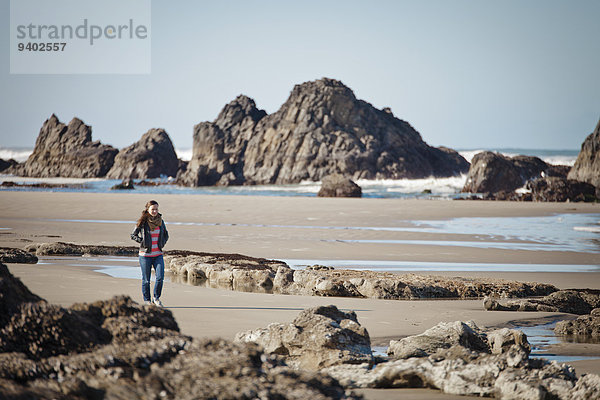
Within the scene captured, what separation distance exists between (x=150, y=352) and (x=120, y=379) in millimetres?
282

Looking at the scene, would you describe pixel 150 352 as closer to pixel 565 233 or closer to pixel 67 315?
pixel 67 315

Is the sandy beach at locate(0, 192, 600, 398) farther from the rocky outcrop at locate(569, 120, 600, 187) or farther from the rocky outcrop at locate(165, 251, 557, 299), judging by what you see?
the rocky outcrop at locate(569, 120, 600, 187)

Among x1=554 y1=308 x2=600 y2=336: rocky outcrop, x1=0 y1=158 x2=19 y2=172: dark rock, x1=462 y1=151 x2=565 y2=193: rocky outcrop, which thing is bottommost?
x1=554 y1=308 x2=600 y2=336: rocky outcrop

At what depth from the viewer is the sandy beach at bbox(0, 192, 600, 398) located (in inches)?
313

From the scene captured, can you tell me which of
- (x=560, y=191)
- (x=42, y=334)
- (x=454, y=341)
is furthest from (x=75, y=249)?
(x=560, y=191)

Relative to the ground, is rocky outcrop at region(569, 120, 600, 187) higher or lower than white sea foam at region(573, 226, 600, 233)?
higher

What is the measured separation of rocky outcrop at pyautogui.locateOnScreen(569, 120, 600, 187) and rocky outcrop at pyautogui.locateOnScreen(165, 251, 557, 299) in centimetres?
3710

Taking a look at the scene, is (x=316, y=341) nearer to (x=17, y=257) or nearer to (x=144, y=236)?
(x=144, y=236)

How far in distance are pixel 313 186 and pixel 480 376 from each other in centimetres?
6968

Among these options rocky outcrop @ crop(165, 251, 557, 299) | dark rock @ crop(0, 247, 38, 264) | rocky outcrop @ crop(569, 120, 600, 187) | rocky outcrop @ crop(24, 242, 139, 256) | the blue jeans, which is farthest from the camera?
rocky outcrop @ crop(569, 120, 600, 187)

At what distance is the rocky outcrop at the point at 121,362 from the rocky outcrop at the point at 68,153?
10375cm

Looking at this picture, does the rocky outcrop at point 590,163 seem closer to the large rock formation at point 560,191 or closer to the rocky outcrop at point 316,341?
the large rock formation at point 560,191

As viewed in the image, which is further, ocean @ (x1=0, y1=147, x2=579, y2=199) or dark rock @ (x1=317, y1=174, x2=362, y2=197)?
ocean @ (x1=0, y1=147, x2=579, y2=199)

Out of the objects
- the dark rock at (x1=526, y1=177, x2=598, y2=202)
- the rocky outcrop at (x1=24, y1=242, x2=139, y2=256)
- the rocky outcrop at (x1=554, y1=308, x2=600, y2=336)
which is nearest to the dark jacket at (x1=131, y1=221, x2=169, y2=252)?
the rocky outcrop at (x1=554, y1=308, x2=600, y2=336)
